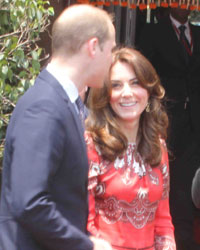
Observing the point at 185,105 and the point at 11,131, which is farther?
the point at 185,105

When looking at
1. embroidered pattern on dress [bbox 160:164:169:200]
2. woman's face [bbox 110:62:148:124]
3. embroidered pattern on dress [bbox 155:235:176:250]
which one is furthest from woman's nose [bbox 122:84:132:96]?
embroidered pattern on dress [bbox 155:235:176:250]

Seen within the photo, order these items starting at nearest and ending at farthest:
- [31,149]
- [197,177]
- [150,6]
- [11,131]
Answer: [31,149] < [11,131] < [197,177] < [150,6]

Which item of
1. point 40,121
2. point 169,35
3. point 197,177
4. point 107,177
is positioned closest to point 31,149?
point 40,121

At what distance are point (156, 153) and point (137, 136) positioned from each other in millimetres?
141

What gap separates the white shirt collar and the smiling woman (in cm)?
60

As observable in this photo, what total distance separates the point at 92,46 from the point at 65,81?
0.51 ft

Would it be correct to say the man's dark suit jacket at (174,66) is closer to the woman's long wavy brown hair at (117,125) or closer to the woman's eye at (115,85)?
the woman's long wavy brown hair at (117,125)

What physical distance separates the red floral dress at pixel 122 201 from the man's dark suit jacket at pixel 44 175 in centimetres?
50

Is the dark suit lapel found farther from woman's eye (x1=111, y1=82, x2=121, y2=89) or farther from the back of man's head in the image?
woman's eye (x1=111, y1=82, x2=121, y2=89)

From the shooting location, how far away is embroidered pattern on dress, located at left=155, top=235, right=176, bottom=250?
2416 mm

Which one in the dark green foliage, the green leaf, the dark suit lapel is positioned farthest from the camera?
the dark green foliage

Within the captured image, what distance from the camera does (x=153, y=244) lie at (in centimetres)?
239

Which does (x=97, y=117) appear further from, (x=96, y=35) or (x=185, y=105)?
(x=185, y=105)

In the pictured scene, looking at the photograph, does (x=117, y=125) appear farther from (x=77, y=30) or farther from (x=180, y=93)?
(x=180, y=93)
